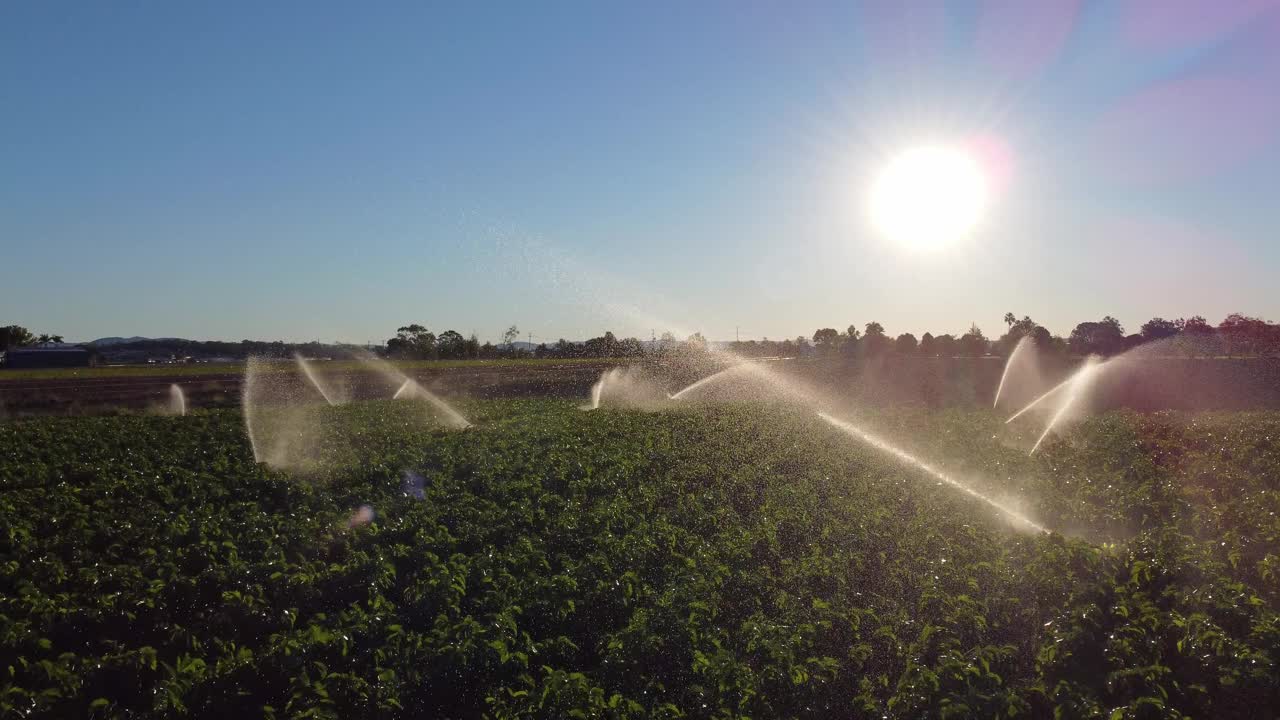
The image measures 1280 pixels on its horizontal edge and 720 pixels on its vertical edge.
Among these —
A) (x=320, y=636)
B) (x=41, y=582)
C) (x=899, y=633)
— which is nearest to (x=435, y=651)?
(x=320, y=636)

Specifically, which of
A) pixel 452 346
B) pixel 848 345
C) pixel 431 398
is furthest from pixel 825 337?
pixel 431 398

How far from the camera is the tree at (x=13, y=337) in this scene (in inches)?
4203

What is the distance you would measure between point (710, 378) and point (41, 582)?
1865 inches

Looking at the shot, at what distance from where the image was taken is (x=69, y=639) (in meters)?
8.00

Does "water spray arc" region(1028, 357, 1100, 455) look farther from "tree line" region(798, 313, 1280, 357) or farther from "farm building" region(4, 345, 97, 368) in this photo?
"farm building" region(4, 345, 97, 368)

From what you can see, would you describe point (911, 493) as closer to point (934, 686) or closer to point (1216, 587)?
point (1216, 587)

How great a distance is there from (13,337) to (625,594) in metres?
134

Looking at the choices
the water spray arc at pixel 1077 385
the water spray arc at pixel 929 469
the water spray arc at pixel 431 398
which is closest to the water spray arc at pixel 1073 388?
the water spray arc at pixel 1077 385

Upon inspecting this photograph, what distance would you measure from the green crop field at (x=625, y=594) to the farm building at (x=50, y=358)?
263ft

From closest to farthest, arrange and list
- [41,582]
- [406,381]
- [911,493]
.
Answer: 1. [41,582]
2. [911,493]
3. [406,381]

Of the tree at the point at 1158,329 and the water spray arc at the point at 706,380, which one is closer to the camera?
the water spray arc at the point at 706,380

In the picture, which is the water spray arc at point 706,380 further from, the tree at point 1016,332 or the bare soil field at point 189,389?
the tree at point 1016,332

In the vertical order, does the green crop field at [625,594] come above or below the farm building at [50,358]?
below

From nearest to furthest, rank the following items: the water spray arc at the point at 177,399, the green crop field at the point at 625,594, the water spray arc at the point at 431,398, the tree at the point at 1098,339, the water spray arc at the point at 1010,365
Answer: the green crop field at the point at 625,594, the water spray arc at the point at 431,398, the water spray arc at the point at 177,399, the water spray arc at the point at 1010,365, the tree at the point at 1098,339
